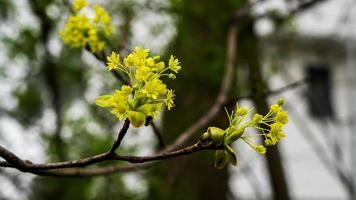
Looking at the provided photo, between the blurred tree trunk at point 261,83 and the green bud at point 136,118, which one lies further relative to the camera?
the blurred tree trunk at point 261,83

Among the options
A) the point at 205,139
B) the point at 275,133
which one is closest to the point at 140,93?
the point at 205,139

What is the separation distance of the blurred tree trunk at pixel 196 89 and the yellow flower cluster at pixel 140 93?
2.36m

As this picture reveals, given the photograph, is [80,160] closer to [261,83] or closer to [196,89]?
[261,83]

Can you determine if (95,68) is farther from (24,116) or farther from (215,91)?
(215,91)

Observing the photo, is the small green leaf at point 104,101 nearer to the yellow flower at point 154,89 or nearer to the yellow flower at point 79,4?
the yellow flower at point 154,89

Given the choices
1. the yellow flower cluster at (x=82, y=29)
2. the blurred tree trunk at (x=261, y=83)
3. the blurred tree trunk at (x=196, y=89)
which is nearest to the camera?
the yellow flower cluster at (x=82, y=29)

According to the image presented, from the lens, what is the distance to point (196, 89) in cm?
347

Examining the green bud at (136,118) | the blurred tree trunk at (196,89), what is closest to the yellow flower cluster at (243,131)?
the green bud at (136,118)

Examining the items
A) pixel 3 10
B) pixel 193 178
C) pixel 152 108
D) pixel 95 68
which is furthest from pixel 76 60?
pixel 152 108

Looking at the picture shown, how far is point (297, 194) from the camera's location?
9.80m

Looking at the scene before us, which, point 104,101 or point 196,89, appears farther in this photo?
point 196,89

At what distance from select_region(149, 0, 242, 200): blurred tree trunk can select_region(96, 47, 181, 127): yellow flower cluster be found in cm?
236

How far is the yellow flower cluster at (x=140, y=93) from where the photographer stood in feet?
2.91

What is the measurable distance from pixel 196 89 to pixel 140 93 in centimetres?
257
